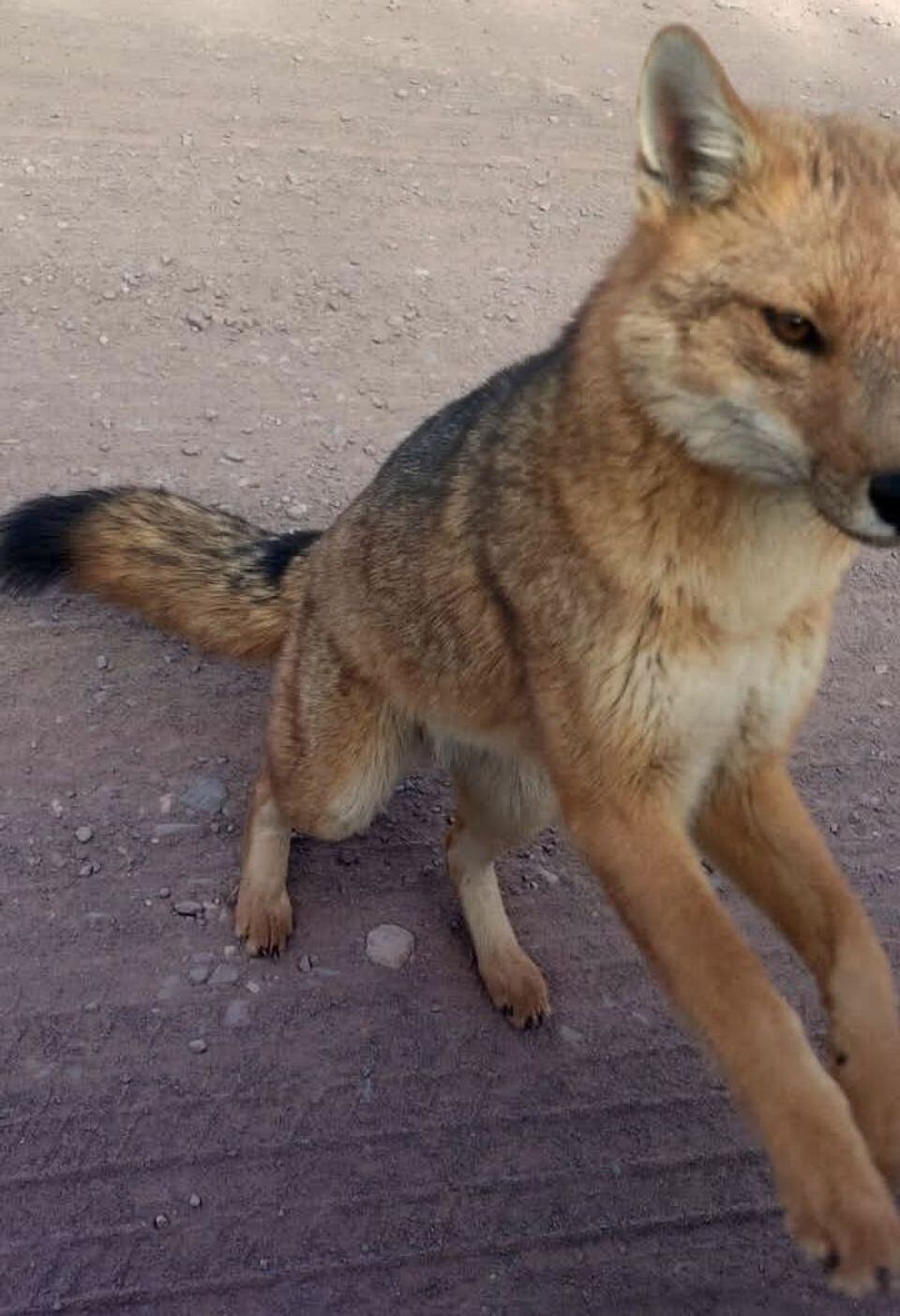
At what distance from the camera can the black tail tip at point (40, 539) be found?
194 inches

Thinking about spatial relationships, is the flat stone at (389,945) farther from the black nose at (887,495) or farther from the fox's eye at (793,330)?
the fox's eye at (793,330)

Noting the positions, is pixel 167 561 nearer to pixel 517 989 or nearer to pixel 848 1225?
pixel 517 989

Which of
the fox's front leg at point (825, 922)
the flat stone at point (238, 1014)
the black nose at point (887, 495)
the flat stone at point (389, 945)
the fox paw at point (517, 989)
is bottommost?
the flat stone at point (238, 1014)

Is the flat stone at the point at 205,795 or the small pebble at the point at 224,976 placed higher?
the flat stone at the point at 205,795

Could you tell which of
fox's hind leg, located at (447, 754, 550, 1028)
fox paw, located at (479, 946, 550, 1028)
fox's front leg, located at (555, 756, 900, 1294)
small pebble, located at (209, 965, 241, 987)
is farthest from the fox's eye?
small pebble, located at (209, 965, 241, 987)

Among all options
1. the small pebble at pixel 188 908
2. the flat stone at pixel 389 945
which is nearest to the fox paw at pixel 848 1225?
the flat stone at pixel 389 945

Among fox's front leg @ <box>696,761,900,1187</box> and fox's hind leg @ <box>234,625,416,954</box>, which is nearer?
fox's front leg @ <box>696,761,900,1187</box>

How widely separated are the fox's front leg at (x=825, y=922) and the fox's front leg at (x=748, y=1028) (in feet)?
0.57

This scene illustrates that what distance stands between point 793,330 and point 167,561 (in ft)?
9.75

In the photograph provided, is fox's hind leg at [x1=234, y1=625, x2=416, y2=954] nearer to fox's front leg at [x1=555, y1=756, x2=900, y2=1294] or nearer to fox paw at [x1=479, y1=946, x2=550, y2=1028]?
fox paw at [x1=479, y1=946, x2=550, y2=1028]

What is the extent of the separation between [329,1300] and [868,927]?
1.80 m

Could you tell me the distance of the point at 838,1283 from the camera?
8.28 ft

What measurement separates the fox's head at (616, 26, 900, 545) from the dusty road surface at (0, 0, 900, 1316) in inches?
87.8

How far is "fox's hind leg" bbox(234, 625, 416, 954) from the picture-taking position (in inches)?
167
